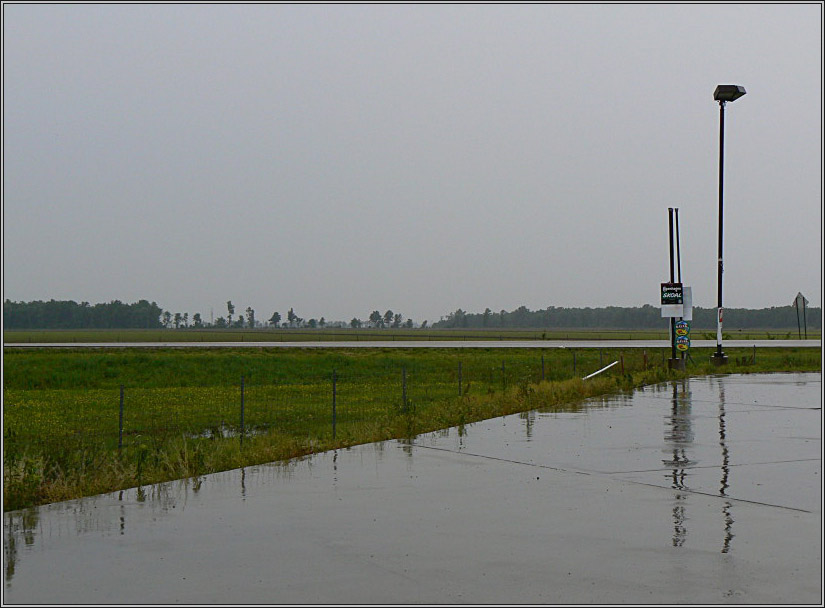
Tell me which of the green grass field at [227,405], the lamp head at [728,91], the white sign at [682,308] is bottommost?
the green grass field at [227,405]

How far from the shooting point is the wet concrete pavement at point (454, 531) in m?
7.07

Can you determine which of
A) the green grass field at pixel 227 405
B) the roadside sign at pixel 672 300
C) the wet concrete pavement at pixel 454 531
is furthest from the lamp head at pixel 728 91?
the wet concrete pavement at pixel 454 531

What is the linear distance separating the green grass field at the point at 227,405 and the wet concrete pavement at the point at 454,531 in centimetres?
100


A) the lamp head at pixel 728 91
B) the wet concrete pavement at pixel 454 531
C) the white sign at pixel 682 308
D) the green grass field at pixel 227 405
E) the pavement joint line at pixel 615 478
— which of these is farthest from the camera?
the white sign at pixel 682 308

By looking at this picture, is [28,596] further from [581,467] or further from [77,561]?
[581,467]

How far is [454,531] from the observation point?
29.6ft

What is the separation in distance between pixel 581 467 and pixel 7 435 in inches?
402

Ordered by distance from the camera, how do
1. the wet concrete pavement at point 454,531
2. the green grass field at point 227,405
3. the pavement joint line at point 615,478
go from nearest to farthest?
the wet concrete pavement at point 454,531
the pavement joint line at point 615,478
the green grass field at point 227,405

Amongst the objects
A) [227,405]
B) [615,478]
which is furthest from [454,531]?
[227,405]

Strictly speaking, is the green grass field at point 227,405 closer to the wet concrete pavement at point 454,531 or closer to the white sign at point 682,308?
the wet concrete pavement at point 454,531

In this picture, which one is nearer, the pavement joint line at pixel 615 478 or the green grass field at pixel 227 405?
the pavement joint line at pixel 615 478

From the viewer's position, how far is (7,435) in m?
17.0

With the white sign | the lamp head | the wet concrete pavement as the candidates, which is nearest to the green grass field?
the wet concrete pavement

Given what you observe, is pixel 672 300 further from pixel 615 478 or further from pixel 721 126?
pixel 615 478
